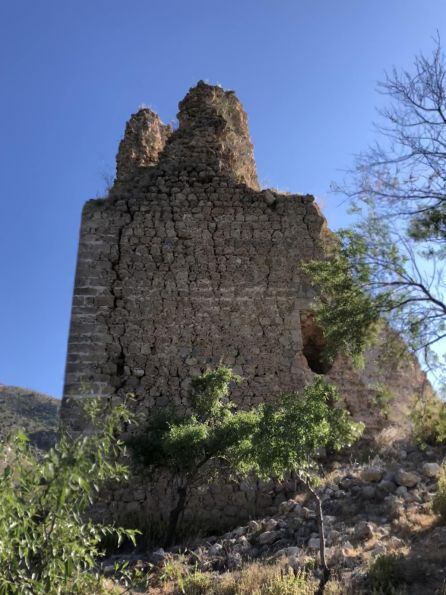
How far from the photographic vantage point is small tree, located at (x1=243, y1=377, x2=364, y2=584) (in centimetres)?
557

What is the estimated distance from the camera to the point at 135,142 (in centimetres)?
1081

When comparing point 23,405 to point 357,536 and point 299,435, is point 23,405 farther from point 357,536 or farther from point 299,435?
point 299,435

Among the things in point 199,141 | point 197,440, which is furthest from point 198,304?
point 199,141

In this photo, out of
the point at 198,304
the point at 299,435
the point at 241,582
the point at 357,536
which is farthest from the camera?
the point at 198,304

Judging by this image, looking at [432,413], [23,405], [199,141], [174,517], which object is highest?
[199,141]

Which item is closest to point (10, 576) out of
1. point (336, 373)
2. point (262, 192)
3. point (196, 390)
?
point (196, 390)

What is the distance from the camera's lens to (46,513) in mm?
4270

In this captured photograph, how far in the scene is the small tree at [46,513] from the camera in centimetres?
392

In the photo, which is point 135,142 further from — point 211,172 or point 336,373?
point 336,373

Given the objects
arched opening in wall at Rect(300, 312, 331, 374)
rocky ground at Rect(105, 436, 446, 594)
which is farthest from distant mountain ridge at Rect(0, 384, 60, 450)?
rocky ground at Rect(105, 436, 446, 594)

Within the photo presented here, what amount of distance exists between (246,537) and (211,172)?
17.7 ft

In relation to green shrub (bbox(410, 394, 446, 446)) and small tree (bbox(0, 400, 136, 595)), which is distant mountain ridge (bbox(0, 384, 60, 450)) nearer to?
green shrub (bbox(410, 394, 446, 446))

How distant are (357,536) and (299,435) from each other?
4.91 ft

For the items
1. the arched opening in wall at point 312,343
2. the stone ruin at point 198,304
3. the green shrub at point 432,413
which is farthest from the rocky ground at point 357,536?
the arched opening in wall at point 312,343
